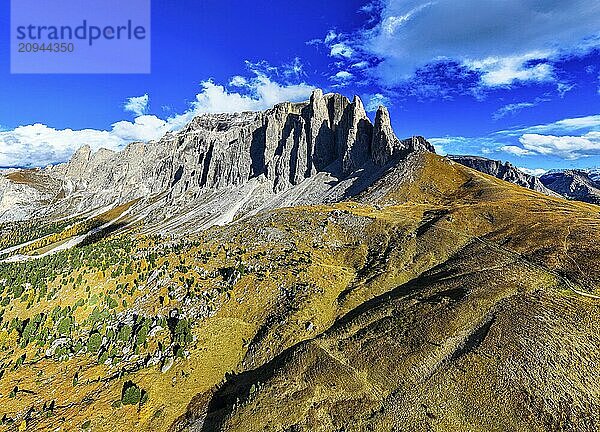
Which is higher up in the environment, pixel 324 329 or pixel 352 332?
pixel 352 332

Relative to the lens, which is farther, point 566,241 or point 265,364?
point 566,241

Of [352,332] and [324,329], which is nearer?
[352,332]

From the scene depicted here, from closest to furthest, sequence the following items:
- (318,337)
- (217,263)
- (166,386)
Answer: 1. (166,386)
2. (318,337)
3. (217,263)

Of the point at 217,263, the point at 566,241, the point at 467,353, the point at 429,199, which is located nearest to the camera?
the point at 467,353

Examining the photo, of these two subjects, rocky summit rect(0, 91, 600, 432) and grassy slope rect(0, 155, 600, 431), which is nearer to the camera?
grassy slope rect(0, 155, 600, 431)

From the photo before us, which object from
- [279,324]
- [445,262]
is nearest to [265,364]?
[279,324]

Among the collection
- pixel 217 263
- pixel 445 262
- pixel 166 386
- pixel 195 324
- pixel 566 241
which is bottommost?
pixel 166 386

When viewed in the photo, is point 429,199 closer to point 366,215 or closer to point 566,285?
point 366,215

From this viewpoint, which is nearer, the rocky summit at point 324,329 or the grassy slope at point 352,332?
the grassy slope at point 352,332
